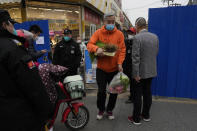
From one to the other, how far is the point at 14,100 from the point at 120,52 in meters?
2.34

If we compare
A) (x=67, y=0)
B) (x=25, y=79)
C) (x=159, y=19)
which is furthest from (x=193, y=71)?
(x=67, y=0)

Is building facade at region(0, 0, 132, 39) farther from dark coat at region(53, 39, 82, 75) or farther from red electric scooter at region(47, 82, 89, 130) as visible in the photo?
red electric scooter at region(47, 82, 89, 130)

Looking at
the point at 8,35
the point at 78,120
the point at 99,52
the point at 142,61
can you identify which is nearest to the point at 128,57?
the point at 142,61

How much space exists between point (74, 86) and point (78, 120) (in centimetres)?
84

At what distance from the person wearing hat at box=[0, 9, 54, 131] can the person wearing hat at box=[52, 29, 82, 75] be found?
2.88m

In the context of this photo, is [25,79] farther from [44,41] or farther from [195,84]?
[44,41]

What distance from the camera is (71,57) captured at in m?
4.50

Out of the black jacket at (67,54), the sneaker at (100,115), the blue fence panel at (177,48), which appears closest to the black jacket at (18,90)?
the sneaker at (100,115)

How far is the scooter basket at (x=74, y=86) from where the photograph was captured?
2754 millimetres

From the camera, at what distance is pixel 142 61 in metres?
3.35

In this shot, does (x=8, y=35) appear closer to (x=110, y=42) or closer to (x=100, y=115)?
(x=110, y=42)

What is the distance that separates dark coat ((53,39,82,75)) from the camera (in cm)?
446

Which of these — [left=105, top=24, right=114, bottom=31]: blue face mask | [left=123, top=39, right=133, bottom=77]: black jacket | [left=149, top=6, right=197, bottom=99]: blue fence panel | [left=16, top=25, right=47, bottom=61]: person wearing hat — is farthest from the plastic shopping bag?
[left=149, top=6, right=197, bottom=99]: blue fence panel

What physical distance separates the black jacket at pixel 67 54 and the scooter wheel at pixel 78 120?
1.53m
